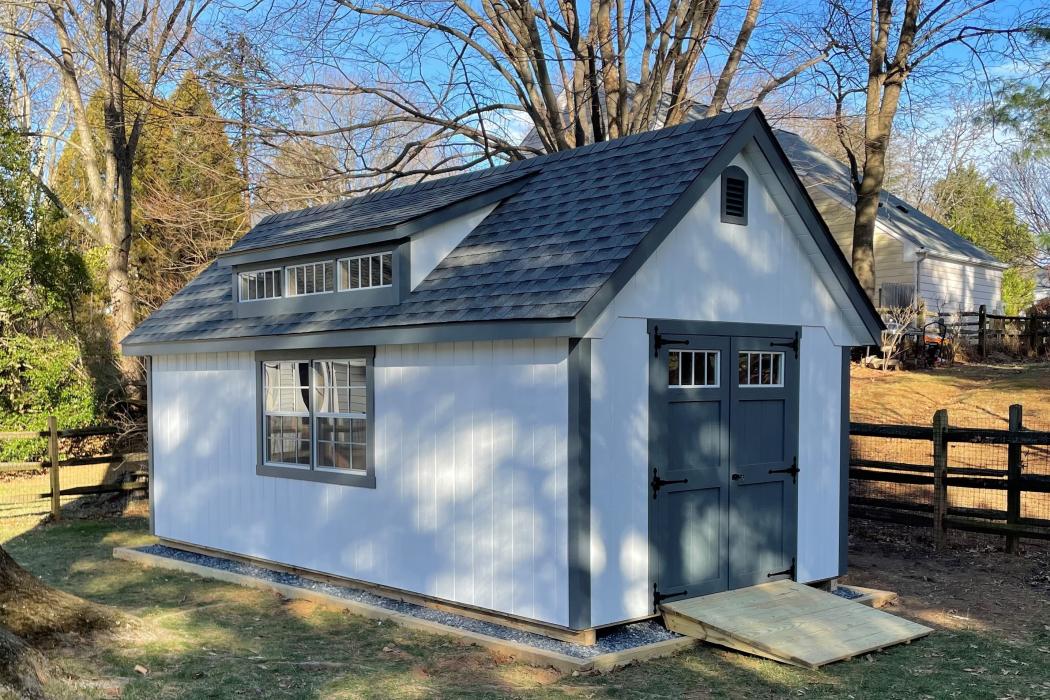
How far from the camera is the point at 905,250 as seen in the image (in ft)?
87.1

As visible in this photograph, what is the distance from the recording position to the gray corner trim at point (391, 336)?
7199 mm

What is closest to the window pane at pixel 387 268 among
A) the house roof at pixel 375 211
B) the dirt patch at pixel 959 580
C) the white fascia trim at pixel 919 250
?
the house roof at pixel 375 211

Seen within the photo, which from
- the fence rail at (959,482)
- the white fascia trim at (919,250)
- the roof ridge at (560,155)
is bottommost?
the fence rail at (959,482)

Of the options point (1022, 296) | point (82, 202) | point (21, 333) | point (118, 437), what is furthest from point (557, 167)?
point (1022, 296)

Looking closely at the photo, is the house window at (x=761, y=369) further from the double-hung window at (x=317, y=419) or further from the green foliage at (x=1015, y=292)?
the green foliage at (x=1015, y=292)

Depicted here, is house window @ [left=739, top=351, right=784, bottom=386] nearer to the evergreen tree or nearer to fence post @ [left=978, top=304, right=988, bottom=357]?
fence post @ [left=978, top=304, right=988, bottom=357]

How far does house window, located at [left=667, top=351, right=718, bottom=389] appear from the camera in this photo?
315 inches

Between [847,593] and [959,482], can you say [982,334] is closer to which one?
[959,482]

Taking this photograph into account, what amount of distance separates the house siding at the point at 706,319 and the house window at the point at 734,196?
0.27 ft

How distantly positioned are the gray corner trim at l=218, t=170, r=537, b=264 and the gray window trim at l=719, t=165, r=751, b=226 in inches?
85.4

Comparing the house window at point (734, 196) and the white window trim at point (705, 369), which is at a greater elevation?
the house window at point (734, 196)

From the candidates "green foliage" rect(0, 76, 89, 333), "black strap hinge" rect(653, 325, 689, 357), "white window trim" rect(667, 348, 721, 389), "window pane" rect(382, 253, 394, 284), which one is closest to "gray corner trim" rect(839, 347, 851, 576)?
"white window trim" rect(667, 348, 721, 389)

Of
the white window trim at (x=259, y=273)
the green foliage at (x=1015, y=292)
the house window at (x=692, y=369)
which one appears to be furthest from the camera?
the green foliage at (x=1015, y=292)

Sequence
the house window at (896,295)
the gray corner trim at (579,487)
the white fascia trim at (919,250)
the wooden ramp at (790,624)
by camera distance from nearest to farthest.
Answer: the wooden ramp at (790,624), the gray corner trim at (579,487), the house window at (896,295), the white fascia trim at (919,250)
